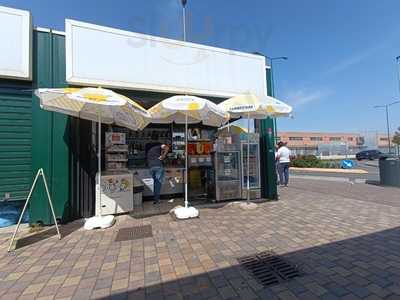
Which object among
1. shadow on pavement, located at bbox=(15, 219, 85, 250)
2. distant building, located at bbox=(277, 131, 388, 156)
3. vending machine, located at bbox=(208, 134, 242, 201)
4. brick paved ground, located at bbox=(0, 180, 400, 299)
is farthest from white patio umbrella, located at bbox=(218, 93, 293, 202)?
distant building, located at bbox=(277, 131, 388, 156)

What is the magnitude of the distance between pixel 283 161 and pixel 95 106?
25.1 ft

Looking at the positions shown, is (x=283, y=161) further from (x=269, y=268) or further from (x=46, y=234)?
(x=46, y=234)

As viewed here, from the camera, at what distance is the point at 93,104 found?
4.25 m

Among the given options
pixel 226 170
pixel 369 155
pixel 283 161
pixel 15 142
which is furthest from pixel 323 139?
pixel 15 142

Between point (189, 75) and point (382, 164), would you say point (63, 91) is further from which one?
point (382, 164)

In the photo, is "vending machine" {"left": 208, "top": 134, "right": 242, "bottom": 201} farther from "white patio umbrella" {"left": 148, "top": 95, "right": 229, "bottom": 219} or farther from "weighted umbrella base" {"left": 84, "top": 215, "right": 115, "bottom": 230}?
"weighted umbrella base" {"left": 84, "top": 215, "right": 115, "bottom": 230}

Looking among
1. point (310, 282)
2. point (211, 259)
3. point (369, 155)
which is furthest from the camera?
point (369, 155)

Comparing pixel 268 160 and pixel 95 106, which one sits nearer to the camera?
pixel 95 106


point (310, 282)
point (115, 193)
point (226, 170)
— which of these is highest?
point (226, 170)

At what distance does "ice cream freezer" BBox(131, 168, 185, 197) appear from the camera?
7.14 meters

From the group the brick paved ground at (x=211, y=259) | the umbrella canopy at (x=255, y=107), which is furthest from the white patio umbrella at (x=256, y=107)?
the brick paved ground at (x=211, y=259)

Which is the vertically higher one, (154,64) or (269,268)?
(154,64)

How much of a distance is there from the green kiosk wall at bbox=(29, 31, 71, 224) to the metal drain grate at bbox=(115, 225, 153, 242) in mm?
1540

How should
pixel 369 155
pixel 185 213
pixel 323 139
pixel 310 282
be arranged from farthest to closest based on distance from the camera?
pixel 323 139 → pixel 369 155 → pixel 185 213 → pixel 310 282
